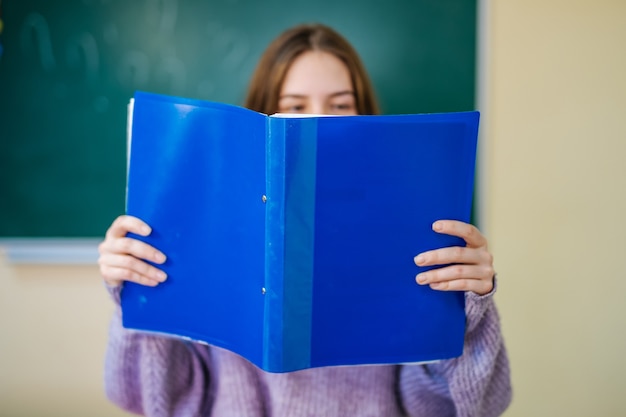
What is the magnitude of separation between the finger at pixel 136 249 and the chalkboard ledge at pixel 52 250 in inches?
27.2

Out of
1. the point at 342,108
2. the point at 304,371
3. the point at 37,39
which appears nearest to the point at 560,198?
the point at 342,108

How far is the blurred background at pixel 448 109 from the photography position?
1.22 meters

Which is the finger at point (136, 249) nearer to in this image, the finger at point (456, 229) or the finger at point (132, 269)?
the finger at point (132, 269)

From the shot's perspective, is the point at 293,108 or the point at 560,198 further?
the point at 560,198

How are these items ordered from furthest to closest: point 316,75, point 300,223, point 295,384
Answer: point 316,75 → point 295,384 → point 300,223

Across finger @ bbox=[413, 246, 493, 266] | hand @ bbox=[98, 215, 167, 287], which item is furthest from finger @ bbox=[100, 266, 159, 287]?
finger @ bbox=[413, 246, 493, 266]

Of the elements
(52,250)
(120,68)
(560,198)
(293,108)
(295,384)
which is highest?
(120,68)

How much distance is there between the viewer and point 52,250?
129 centimetres

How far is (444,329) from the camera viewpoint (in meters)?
0.63

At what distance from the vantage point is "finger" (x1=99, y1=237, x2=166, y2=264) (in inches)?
25.5

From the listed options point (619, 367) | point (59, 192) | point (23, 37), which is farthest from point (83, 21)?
point (619, 367)

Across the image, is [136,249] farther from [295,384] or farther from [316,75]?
[316,75]

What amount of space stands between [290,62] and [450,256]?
1.62 feet

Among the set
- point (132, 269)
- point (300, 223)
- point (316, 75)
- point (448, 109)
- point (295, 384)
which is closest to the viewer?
point (300, 223)
